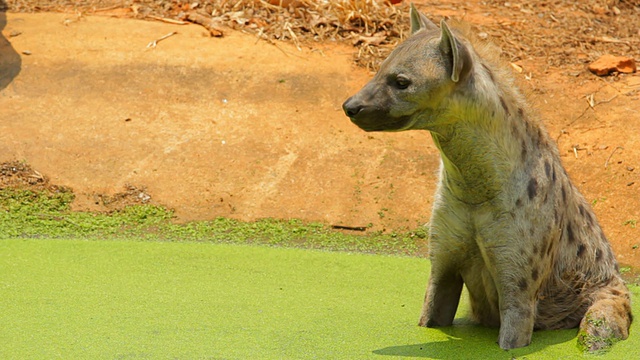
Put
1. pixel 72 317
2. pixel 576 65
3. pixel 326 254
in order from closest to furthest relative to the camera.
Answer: pixel 72 317, pixel 326 254, pixel 576 65

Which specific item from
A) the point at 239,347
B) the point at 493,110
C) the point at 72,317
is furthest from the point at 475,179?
the point at 72,317

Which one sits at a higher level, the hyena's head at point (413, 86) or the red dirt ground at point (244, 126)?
the hyena's head at point (413, 86)

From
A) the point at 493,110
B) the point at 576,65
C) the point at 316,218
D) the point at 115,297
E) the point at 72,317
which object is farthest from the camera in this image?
the point at 576,65

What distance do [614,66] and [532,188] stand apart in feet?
15.7

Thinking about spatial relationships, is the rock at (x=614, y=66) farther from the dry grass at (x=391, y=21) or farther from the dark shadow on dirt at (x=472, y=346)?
the dark shadow on dirt at (x=472, y=346)

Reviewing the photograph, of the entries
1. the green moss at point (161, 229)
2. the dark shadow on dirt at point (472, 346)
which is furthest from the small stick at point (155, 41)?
the dark shadow on dirt at point (472, 346)

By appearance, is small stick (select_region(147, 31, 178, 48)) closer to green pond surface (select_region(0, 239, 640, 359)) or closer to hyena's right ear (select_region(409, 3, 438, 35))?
green pond surface (select_region(0, 239, 640, 359))

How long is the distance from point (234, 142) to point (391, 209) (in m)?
1.51

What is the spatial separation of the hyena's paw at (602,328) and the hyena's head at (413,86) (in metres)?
1.28

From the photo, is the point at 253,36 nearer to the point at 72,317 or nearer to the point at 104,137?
the point at 104,137

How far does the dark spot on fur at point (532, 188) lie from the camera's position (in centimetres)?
434

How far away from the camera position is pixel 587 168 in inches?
302

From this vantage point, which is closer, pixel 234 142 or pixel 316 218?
pixel 316 218

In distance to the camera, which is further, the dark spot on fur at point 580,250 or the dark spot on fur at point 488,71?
the dark spot on fur at point 580,250
